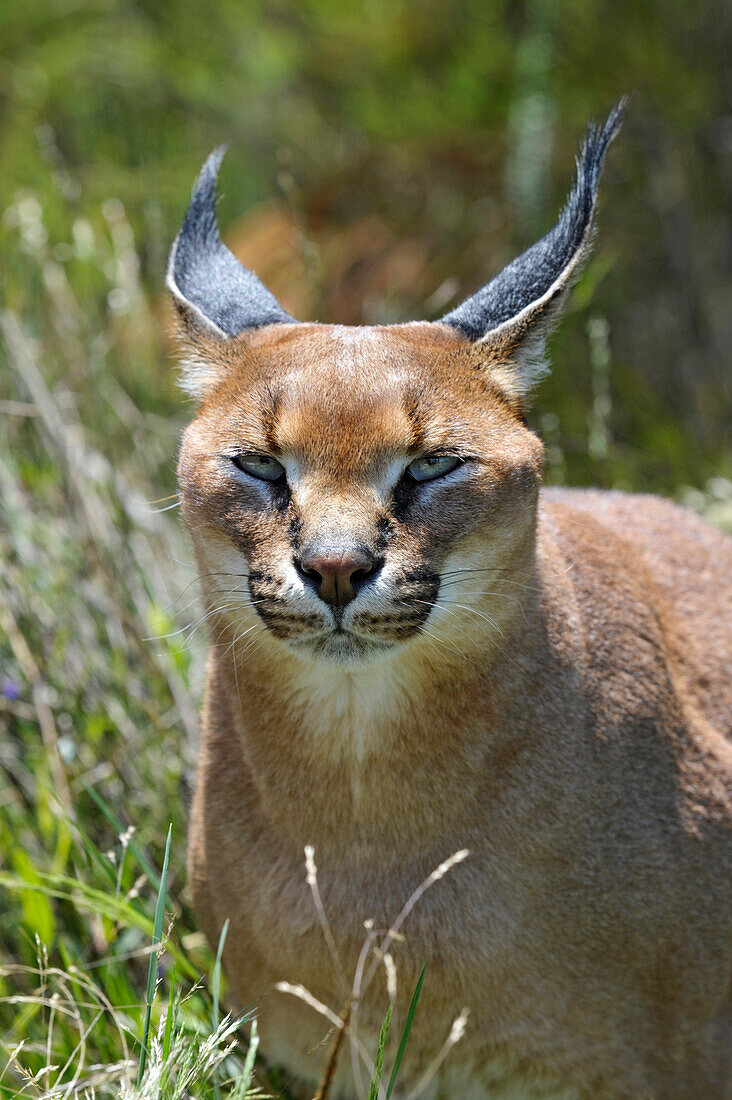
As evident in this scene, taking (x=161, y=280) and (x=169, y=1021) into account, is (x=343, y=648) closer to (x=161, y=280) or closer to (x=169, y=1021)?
(x=169, y=1021)

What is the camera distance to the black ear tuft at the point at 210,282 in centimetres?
310

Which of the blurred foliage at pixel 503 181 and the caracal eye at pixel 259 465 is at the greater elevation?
the blurred foliage at pixel 503 181

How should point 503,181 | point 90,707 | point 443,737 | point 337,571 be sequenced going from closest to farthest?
point 337,571 < point 443,737 < point 90,707 < point 503,181

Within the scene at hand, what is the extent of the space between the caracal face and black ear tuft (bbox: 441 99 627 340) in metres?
0.11

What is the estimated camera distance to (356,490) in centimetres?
250

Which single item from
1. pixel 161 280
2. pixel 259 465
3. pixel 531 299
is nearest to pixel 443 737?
pixel 259 465

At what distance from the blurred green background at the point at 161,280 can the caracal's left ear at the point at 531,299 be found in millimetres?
959

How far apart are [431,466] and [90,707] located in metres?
2.00

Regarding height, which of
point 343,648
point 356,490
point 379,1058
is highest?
point 356,490

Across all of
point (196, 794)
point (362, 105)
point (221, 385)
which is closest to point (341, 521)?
point (221, 385)

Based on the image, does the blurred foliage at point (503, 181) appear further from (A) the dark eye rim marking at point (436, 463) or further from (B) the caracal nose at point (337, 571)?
(B) the caracal nose at point (337, 571)

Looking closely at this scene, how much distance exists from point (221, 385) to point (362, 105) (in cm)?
609

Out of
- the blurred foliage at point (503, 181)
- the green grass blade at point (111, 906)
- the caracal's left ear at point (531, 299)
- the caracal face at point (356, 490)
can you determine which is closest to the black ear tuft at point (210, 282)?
Result: the caracal face at point (356, 490)

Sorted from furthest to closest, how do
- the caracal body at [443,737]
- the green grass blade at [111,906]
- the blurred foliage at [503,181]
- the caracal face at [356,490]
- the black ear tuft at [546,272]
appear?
the blurred foliage at [503,181] < the green grass blade at [111,906] < the black ear tuft at [546,272] < the caracal body at [443,737] < the caracal face at [356,490]
